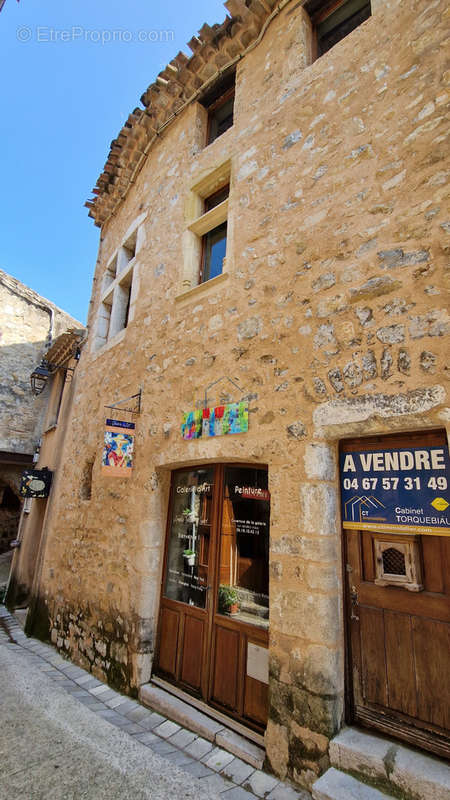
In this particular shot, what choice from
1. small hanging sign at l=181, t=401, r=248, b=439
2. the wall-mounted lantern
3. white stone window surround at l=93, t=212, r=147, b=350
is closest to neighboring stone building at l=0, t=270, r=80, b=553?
the wall-mounted lantern

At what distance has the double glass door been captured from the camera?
2.79m

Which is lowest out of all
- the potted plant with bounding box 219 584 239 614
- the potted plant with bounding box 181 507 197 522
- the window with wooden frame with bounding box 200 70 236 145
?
the potted plant with bounding box 219 584 239 614

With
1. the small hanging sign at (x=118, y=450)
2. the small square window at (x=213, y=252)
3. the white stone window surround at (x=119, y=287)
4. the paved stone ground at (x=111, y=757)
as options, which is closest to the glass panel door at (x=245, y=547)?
the paved stone ground at (x=111, y=757)

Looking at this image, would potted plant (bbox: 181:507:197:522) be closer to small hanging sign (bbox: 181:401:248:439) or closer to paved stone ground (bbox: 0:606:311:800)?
small hanging sign (bbox: 181:401:248:439)

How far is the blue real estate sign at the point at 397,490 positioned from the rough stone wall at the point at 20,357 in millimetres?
9813

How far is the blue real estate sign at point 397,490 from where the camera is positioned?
2.09m

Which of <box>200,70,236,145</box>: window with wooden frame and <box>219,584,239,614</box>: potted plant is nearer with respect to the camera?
<box>219,584,239,614</box>: potted plant

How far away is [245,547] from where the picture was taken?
9.91 ft

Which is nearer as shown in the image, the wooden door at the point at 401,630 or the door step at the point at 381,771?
the door step at the point at 381,771

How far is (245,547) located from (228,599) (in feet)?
1.51

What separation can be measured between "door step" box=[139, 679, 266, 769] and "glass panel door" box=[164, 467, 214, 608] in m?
0.71

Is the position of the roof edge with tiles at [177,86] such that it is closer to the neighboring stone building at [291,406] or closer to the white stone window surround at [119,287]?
the neighboring stone building at [291,406]

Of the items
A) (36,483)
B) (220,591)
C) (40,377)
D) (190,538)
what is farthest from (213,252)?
(40,377)

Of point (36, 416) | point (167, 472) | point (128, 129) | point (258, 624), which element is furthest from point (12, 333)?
point (258, 624)
